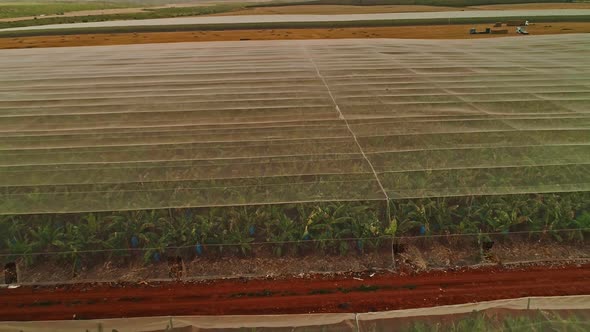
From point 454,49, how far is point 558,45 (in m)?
4.60

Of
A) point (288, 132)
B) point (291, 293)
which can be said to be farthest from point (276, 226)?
point (288, 132)

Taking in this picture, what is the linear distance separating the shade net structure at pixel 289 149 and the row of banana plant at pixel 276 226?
0.03 metres

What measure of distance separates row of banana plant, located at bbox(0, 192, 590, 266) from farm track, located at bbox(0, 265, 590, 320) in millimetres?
529

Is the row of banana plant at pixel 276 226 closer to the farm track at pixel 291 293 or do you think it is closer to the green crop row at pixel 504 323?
the farm track at pixel 291 293

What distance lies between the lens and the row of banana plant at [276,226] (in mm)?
6109

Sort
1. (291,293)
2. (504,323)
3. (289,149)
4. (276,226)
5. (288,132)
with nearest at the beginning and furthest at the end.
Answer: (504,323) < (291,293) < (276,226) < (289,149) < (288,132)

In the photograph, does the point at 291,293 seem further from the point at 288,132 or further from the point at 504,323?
the point at 288,132

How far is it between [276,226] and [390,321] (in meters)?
2.50

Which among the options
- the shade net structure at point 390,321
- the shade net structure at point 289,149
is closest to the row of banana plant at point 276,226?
the shade net structure at point 289,149

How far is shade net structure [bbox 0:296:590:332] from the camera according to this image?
4.19 meters

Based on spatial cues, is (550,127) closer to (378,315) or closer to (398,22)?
(378,315)

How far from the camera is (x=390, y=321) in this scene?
4.27 m

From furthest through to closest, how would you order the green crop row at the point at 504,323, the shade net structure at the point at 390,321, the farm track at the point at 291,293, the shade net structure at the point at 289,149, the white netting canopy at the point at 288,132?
the white netting canopy at the point at 288,132, the shade net structure at the point at 289,149, the farm track at the point at 291,293, the shade net structure at the point at 390,321, the green crop row at the point at 504,323

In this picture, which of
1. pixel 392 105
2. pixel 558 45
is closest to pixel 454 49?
pixel 558 45
